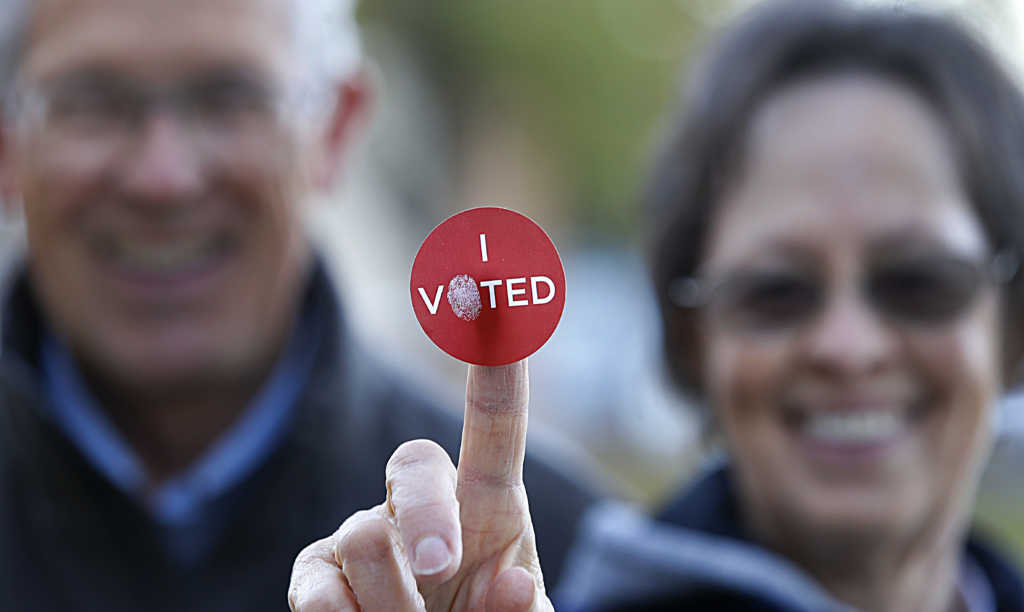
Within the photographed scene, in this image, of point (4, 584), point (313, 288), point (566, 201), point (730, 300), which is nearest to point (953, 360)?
point (730, 300)

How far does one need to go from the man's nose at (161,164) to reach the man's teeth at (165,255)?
0.14 m

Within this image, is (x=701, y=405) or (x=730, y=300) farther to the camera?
(x=701, y=405)

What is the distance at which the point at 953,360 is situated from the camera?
87.2 inches

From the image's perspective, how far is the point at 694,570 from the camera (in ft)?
7.29

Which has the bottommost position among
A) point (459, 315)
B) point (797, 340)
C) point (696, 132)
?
point (797, 340)

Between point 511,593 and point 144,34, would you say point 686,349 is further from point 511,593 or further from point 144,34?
point 144,34

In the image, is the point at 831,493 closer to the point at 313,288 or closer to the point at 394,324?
the point at 313,288

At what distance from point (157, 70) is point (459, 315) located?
1683mm

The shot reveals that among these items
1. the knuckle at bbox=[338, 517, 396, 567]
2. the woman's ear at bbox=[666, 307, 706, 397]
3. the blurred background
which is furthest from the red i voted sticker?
the blurred background

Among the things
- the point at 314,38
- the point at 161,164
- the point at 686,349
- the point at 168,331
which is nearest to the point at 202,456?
the point at 168,331

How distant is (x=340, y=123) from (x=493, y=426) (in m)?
2.20

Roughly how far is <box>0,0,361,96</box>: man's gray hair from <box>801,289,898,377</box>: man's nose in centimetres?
164

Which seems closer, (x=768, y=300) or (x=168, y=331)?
(x=768, y=300)

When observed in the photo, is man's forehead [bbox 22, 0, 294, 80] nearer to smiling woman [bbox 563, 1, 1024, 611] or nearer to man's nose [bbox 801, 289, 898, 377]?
smiling woman [bbox 563, 1, 1024, 611]
